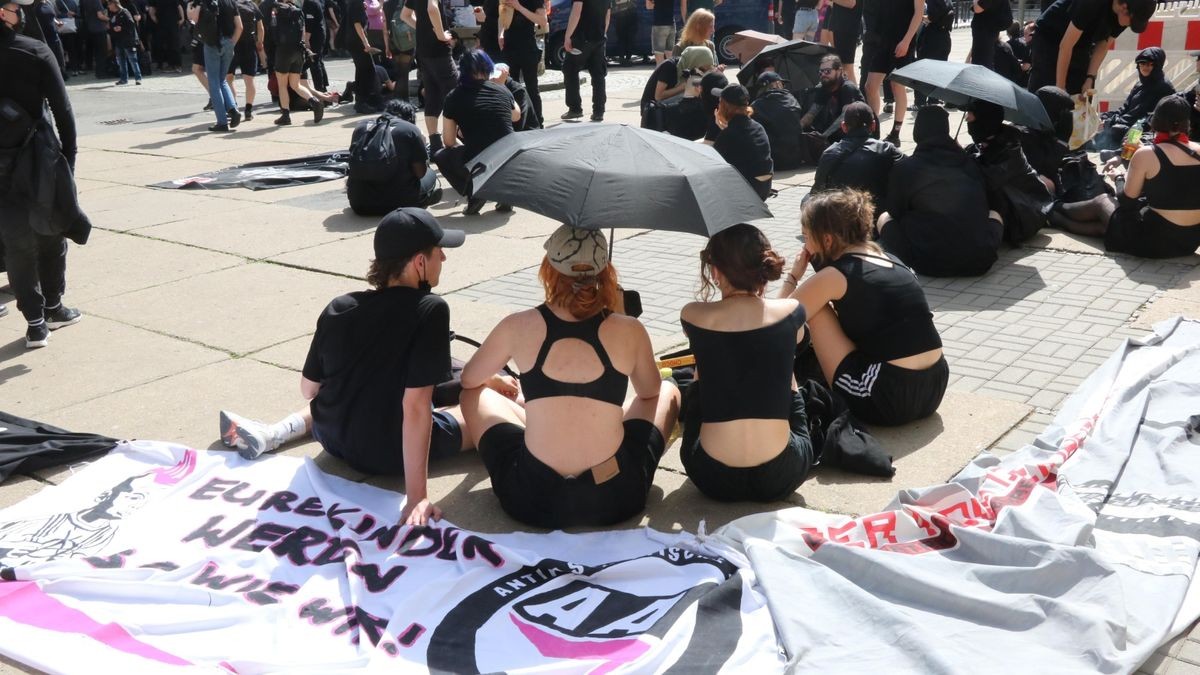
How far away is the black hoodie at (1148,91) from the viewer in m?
10.8

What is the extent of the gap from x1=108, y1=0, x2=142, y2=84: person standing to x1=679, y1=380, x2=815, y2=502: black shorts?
19.5 m

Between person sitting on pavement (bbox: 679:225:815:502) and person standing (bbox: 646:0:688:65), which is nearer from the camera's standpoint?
person sitting on pavement (bbox: 679:225:815:502)

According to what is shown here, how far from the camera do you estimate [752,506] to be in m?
4.28

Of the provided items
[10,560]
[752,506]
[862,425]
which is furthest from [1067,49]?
[10,560]

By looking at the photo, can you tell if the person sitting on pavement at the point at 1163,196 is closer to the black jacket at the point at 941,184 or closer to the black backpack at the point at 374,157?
the black jacket at the point at 941,184

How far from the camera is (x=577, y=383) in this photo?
386 centimetres

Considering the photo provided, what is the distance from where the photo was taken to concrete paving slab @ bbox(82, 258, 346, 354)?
649cm

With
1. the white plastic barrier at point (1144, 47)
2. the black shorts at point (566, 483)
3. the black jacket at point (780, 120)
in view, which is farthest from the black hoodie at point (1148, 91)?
the black shorts at point (566, 483)

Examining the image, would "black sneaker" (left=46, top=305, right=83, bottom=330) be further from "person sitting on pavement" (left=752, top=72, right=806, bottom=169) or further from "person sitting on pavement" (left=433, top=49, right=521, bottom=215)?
"person sitting on pavement" (left=752, top=72, right=806, bottom=169)

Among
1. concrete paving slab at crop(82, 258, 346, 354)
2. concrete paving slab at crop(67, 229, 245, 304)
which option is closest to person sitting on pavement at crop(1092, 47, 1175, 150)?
concrete paving slab at crop(82, 258, 346, 354)

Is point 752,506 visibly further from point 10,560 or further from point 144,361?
point 144,361

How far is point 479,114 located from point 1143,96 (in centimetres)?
657

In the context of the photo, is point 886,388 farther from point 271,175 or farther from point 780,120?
point 271,175

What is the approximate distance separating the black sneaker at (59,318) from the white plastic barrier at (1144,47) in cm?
1082
